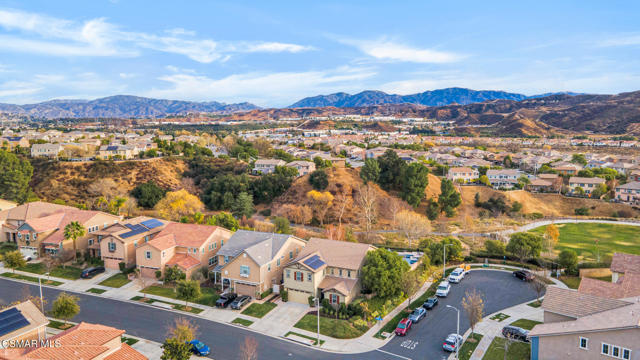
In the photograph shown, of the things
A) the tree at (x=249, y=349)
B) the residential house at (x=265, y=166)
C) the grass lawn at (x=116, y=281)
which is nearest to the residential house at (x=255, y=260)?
the tree at (x=249, y=349)

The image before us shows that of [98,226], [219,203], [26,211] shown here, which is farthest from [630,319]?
[219,203]

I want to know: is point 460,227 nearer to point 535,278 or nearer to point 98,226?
point 535,278

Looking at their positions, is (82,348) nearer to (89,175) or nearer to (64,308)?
(64,308)

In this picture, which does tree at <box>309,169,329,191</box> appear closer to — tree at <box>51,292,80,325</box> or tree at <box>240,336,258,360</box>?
tree at <box>240,336,258,360</box>

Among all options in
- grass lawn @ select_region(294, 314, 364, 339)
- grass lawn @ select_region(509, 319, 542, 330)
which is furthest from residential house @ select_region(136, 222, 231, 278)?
grass lawn @ select_region(509, 319, 542, 330)

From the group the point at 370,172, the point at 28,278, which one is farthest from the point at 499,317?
the point at 370,172
